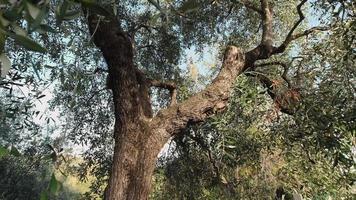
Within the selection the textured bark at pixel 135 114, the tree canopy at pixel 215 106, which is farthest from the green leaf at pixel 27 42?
the textured bark at pixel 135 114

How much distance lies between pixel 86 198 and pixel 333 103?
615 centimetres

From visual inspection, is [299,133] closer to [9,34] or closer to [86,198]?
[86,198]

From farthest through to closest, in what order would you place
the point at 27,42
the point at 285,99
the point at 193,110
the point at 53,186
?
the point at 285,99 < the point at 193,110 < the point at 53,186 < the point at 27,42

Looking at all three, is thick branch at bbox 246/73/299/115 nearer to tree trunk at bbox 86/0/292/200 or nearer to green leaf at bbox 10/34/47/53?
tree trunk at bbox 86/0/292/200

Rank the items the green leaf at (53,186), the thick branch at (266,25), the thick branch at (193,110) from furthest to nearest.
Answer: the thick branch at (266,25) → the thick branch at (193,110) → the green leaf at (53,186)

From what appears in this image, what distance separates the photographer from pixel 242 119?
658 cm

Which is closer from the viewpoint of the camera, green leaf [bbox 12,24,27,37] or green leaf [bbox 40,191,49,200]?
green leaf [bbox 12,24,27,37]

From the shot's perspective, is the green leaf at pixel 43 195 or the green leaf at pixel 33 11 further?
the green leaf at pixel 43 195

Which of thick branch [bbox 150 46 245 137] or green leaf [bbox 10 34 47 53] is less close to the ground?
thick branch [bbox 150 46 245 137]

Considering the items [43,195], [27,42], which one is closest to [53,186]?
[43,195]

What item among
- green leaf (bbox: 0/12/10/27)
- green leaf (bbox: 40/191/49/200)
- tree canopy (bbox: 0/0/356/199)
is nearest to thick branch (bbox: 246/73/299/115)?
tree canopy (bbox: 0/0/356/199)

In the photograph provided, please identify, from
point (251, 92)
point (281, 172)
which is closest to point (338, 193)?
point (281, 172)

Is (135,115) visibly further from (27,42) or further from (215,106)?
(27,42)

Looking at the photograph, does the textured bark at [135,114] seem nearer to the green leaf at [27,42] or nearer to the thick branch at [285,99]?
the thick branch at [285,99]
